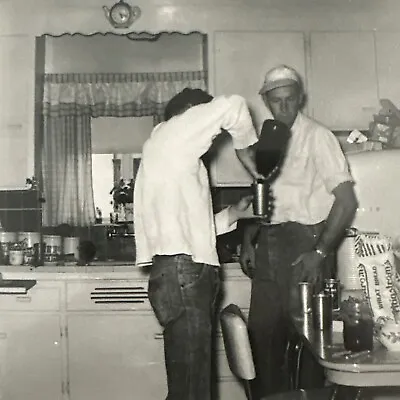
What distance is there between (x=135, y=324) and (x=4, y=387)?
0.38 metres

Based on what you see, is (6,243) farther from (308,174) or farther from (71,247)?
(308,174)

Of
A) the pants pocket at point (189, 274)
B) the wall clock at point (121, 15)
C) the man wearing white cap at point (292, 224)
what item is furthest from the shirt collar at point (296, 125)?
the wall clock at point (121, 15)

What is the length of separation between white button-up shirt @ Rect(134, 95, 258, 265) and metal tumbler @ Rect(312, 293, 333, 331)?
0.19 m

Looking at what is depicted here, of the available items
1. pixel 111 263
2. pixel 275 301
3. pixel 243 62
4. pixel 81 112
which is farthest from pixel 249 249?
pixel 81 112

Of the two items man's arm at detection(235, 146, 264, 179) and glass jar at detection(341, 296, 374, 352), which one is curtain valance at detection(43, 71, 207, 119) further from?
glass jar at detection(341, 296, 374, 352)

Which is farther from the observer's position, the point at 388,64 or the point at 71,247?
the point at 71,247

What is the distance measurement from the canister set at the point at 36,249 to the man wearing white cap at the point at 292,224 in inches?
25.0

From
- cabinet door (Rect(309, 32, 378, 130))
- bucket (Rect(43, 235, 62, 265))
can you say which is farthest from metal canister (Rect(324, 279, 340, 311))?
bucket (Rect(43, 235, 62, 265))

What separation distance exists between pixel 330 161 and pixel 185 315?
399 millimetres

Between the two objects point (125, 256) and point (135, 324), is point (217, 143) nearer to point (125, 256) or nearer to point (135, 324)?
point (125, 256)

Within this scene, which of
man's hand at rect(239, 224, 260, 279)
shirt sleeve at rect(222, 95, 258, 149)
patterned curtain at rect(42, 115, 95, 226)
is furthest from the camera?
patterned curtain at rect(42, 115, 95, 226)

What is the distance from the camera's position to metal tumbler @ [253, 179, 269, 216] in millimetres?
904

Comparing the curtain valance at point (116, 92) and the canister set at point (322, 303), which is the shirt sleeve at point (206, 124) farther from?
the curtain valance at point (116, 92)

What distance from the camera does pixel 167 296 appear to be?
0.83m
